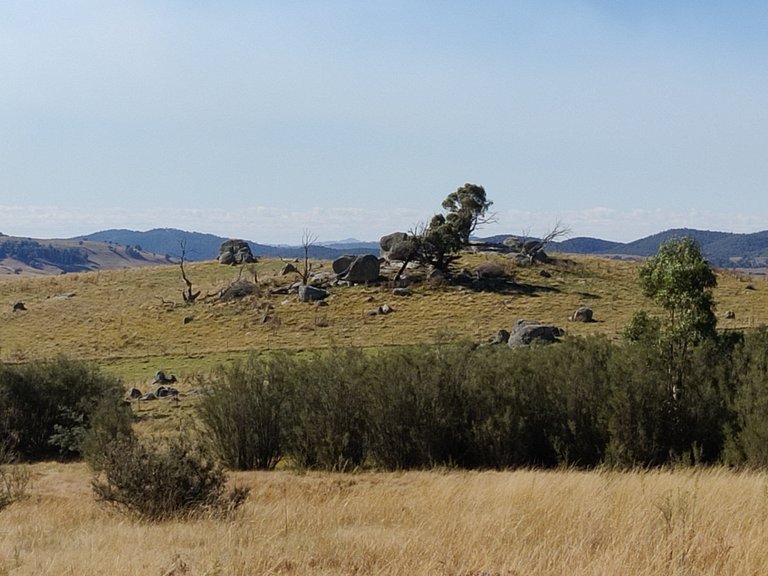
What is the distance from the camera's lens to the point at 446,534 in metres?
7.65

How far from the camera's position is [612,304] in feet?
172

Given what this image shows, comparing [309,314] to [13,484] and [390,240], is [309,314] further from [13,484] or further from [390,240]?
[13,484]

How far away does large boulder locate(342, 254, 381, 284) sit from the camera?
6062 cm

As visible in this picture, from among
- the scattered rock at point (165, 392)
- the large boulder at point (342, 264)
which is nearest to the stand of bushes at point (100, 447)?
the scattered rock at point (165, 392)

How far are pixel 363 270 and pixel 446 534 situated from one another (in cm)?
5338

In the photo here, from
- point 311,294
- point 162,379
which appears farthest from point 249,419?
point 311,294

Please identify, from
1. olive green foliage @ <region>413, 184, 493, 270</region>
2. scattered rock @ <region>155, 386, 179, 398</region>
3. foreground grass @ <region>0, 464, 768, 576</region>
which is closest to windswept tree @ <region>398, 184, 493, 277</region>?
olive green foliage @ <region>413, 184, 493, 270</region>

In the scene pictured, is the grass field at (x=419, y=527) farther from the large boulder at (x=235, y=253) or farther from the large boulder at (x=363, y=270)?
the large boulder at (x=235, y=253)

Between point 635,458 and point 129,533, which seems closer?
point 129,533

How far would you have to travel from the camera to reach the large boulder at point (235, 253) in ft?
263

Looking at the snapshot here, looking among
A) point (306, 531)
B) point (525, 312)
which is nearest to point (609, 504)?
point (306, 531)

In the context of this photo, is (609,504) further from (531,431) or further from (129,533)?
(531,431)

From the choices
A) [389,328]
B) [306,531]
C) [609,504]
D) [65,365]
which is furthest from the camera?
[389,328]

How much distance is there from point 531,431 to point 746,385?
472cm
